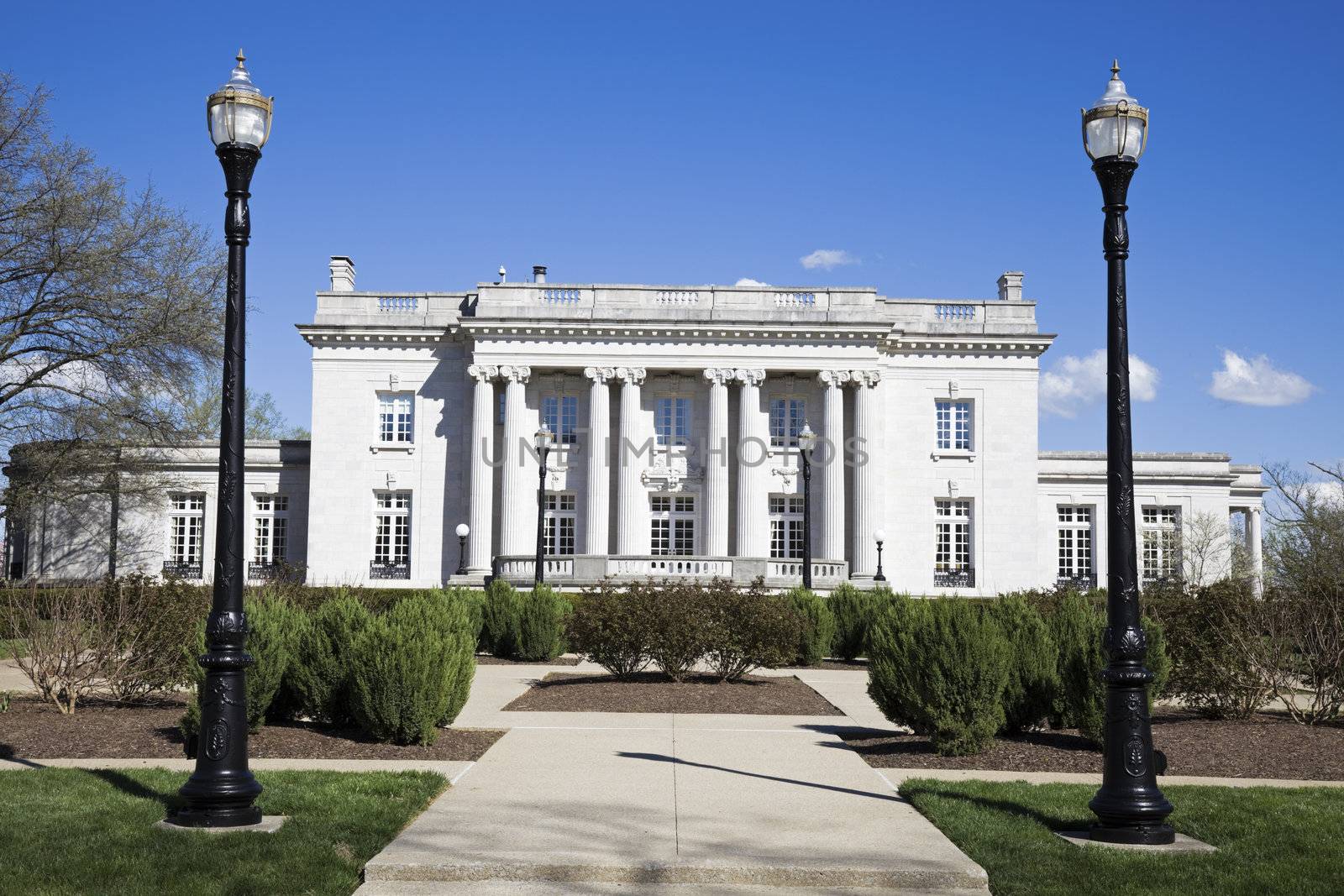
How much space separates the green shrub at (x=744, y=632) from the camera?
719 inches

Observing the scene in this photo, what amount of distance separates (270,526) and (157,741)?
37.3m

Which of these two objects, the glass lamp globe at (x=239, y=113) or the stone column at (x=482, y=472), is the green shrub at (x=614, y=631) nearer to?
the glass lamp globe at (x=239, y=113)

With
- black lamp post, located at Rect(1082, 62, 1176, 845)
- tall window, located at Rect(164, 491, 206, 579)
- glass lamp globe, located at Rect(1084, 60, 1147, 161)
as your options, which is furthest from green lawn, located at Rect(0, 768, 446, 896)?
tall window, located at Rect(164, 491, 206, 579)

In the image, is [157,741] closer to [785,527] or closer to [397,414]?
[785,527]

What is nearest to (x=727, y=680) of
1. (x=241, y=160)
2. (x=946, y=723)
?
(x=946, y=723)

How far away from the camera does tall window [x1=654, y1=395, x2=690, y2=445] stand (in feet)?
151

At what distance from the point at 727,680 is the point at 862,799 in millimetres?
9565

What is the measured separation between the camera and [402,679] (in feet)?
39.1

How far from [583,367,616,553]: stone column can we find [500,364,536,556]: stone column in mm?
2218

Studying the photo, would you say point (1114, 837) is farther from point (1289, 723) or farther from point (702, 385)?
point (702, 385)

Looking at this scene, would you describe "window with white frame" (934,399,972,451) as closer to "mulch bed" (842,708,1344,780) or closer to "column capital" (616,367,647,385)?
"column capital" (616,367,647,385)

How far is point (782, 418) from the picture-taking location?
152 feet

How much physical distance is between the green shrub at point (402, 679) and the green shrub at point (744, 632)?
6539 mm

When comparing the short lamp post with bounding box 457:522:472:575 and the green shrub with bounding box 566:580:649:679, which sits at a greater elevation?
the short lamp post with bounding box 457:522:472:575
